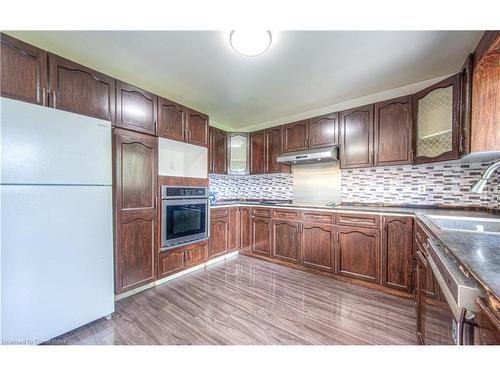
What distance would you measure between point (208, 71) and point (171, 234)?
6.04 feet

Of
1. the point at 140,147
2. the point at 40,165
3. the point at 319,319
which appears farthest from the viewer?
the point at 140,147

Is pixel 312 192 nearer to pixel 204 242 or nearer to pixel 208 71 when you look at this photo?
pixel 204 242

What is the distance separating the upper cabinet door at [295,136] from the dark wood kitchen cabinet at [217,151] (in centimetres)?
104

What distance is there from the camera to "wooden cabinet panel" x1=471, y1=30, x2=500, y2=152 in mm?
1352

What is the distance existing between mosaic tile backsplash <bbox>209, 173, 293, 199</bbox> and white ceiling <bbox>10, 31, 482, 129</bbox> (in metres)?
1.37

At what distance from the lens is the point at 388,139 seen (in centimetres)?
235

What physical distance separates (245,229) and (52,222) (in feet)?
7.82

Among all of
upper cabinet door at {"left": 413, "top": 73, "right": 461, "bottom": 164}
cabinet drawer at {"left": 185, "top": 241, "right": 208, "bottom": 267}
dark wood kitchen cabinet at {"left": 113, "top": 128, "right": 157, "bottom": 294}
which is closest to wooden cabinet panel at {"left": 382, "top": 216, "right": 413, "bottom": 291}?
upper cabinet door at {"left": 413, "top": 73, "right": 461, "bottom": 164}

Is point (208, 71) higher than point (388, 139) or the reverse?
higher

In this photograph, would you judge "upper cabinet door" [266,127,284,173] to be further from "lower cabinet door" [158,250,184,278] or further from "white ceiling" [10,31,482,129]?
"lower cabinet door" [158,250,184,278]

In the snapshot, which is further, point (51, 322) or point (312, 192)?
point (312, 192)
